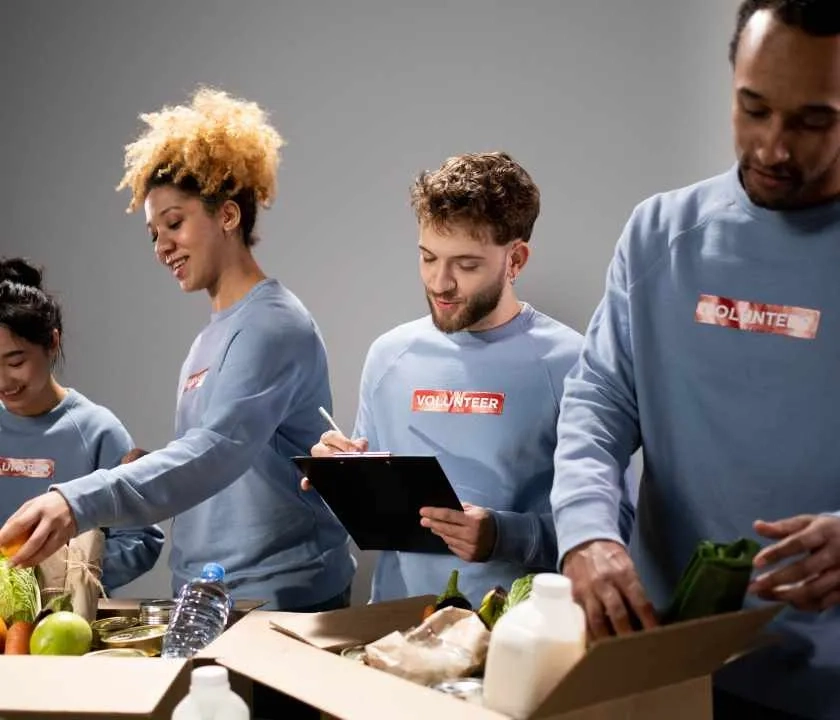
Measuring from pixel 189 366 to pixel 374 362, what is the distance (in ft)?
1.47

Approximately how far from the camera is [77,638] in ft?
5.34

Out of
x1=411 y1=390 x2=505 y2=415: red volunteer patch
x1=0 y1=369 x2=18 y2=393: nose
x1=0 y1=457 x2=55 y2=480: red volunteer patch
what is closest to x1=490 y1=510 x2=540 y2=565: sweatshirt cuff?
x1=411 y1=390 x2=505 y2=415: red volunteer patch

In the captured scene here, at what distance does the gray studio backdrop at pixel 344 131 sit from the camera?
2465mm

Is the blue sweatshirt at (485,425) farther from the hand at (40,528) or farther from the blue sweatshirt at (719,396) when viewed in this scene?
the hand at (40,528)

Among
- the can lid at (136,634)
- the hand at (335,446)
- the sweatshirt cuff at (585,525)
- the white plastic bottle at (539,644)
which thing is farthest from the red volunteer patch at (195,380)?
the white plastic bottle at (539,644)

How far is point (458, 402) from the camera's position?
2.04m

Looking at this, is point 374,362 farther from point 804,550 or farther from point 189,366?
point 804,550

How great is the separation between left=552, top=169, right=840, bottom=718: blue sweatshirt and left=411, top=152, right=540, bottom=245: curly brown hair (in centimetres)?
56

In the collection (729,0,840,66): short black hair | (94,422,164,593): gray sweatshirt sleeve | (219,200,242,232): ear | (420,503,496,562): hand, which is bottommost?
(94,422,164,593): gray sweatshirt sleeve

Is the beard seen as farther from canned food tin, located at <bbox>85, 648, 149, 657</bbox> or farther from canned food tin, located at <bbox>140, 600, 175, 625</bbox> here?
canned food tin, located at <bbox>85, 648, 149, 657</bbox>

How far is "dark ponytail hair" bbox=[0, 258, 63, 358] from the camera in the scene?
269cm

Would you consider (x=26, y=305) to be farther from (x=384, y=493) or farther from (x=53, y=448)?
(x=384, y=493)

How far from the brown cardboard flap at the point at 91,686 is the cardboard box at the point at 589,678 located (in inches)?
3.6

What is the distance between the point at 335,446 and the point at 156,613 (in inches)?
17.3
